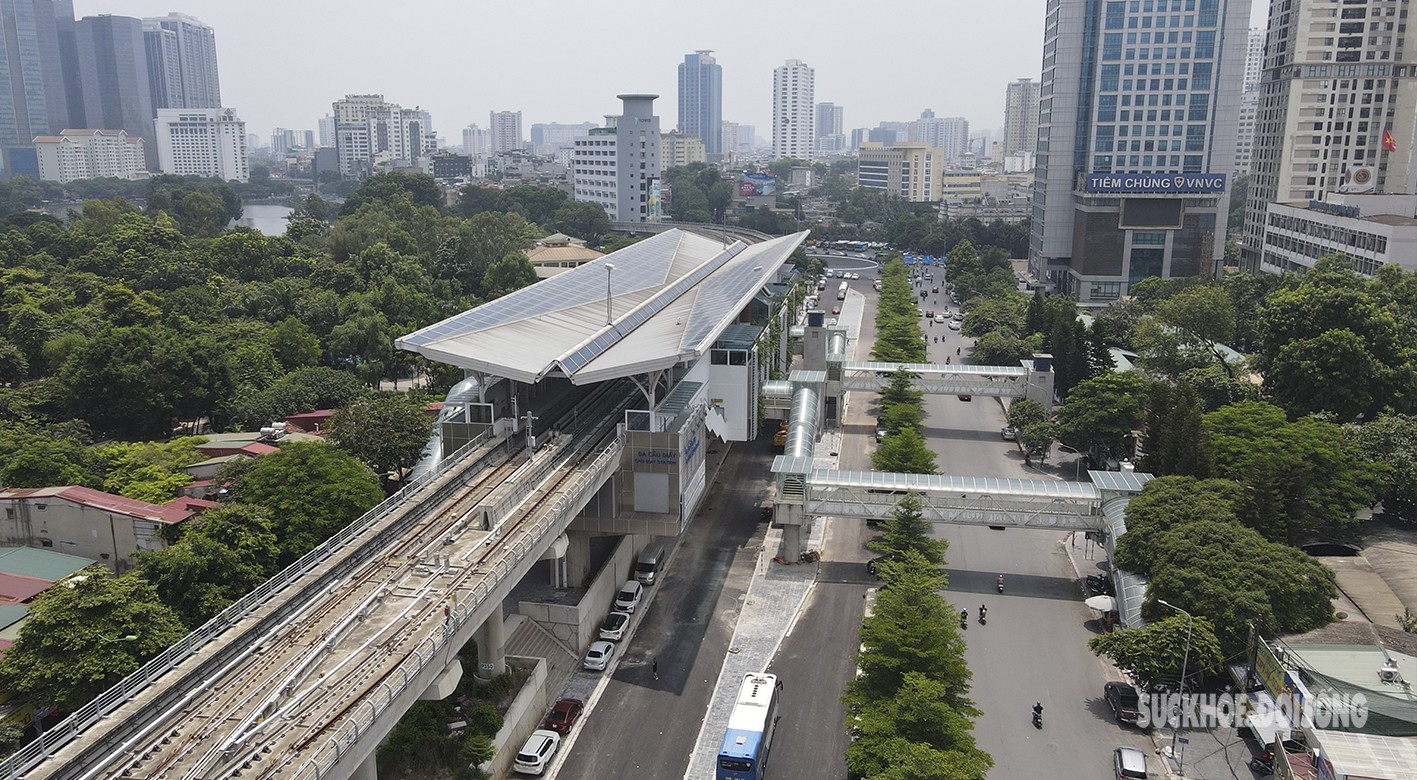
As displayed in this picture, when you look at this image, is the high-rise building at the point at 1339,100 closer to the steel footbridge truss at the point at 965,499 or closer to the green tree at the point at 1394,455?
the green tree at the point at 1394,455

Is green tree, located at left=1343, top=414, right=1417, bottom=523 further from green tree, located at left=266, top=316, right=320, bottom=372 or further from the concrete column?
green tree, located at left=266, top=316, right=320, bottom=372

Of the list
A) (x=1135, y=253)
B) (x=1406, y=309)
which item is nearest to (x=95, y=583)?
(x=1406, y=309)

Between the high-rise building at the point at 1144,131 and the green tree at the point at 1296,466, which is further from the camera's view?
the high-rise building at the point at 1144,131

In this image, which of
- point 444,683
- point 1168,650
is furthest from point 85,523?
point 1168,650

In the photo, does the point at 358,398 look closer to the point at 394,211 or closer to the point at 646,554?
the point at 646,554

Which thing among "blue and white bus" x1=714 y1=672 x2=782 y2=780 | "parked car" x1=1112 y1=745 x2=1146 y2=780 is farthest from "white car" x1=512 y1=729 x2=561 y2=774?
"parked car" x1=1112 y1=745 x2=1146 y2=780

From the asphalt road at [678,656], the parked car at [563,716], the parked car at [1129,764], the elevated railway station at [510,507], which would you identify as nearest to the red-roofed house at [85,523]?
the elevated railway station at [510,507]
